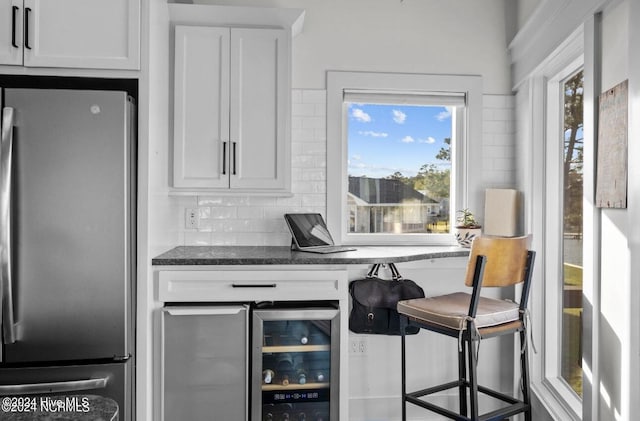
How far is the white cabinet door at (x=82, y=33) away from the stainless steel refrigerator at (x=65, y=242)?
0.69 ft

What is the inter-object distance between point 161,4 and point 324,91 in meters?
1.01

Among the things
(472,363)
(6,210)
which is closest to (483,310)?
(472,363)

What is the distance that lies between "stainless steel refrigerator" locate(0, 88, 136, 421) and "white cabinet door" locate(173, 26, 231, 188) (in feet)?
1.62

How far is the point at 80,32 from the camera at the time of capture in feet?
6.61

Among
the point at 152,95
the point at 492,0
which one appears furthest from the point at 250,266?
the point at 492,0

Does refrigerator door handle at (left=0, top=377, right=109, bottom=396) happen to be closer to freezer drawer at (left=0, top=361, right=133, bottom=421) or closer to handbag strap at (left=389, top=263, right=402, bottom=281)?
freezer drawer at (left=0, top=361, right=133, bottom=421)

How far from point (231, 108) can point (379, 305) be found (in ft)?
4.45

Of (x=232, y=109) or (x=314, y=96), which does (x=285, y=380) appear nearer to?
(x=232, y=109)

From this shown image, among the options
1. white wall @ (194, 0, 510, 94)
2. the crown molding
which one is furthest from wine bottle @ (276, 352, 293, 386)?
the crown molding

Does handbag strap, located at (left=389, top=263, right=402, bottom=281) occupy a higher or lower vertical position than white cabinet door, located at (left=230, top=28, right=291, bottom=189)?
lower

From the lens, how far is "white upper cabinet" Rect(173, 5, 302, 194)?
8.05 feet

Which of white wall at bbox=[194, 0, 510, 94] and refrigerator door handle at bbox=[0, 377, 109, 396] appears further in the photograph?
white wall at bbox=[194, 0, 510, 94]

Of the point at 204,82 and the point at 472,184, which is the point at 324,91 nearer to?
the point at 204,82

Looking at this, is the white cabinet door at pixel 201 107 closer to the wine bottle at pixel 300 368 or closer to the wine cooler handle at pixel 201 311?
the wine cooler handle at pixel 201 311
